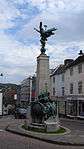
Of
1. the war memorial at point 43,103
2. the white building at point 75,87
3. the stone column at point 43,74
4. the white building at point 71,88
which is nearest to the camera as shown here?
the war memorial at point 43,103

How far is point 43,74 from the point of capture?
102 feet

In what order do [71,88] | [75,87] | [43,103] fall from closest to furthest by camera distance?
[43,103], [75,87], [71,88]

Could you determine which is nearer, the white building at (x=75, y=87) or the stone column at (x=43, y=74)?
the stone column at (x=43, y=74)

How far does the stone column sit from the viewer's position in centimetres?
3088

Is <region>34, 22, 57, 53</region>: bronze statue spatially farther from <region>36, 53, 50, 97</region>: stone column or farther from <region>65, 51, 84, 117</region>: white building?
<region>65, 51, 84, 117</region>: white building

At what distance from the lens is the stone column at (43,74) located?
1216 inches

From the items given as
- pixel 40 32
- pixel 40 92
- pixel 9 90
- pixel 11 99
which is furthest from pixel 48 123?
pixel 9 90

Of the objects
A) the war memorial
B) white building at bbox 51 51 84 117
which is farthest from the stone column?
white building at bbox 51 51 84 117

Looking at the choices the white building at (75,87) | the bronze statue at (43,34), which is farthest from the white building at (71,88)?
the bronze statue at (43,34)

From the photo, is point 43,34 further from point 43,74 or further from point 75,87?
point 75,87

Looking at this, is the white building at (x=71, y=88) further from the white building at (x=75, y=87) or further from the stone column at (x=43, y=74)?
the stone column at (x=43, y=74)

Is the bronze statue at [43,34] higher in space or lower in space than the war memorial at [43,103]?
higher

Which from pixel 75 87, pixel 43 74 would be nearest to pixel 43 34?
pixel 43 74

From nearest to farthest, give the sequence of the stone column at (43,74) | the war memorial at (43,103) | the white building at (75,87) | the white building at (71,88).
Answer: the war memorial at (43,103)
the stone column at (43,74)
the white building at (75,87)
the white building at (71,88)
